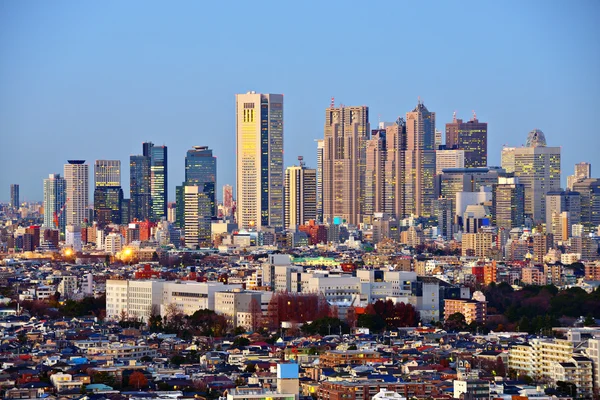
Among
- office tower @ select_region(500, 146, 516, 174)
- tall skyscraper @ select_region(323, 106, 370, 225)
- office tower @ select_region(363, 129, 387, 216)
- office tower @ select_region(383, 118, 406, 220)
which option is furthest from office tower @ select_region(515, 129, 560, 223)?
tall skyscraper @ select_region(323, 106, 370, 225)

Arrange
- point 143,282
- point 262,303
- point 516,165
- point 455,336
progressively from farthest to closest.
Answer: point 516,165 → point 143,282 → point 262,303 → point 455,336

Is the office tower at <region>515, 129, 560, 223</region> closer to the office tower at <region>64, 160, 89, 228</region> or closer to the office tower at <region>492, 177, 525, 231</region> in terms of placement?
the office tower at <region>492, 177, 525, 231</region>

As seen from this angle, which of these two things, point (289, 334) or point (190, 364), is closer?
point (190, 364)

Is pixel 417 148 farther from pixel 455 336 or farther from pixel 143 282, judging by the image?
pixel 455 336

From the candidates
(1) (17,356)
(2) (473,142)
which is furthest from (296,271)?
(2) (473,142)

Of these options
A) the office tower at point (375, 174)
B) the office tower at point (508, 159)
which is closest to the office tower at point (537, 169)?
the office tower at point (508, 159)

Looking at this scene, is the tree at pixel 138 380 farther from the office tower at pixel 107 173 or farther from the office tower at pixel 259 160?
the office tower at pixel 107 173
